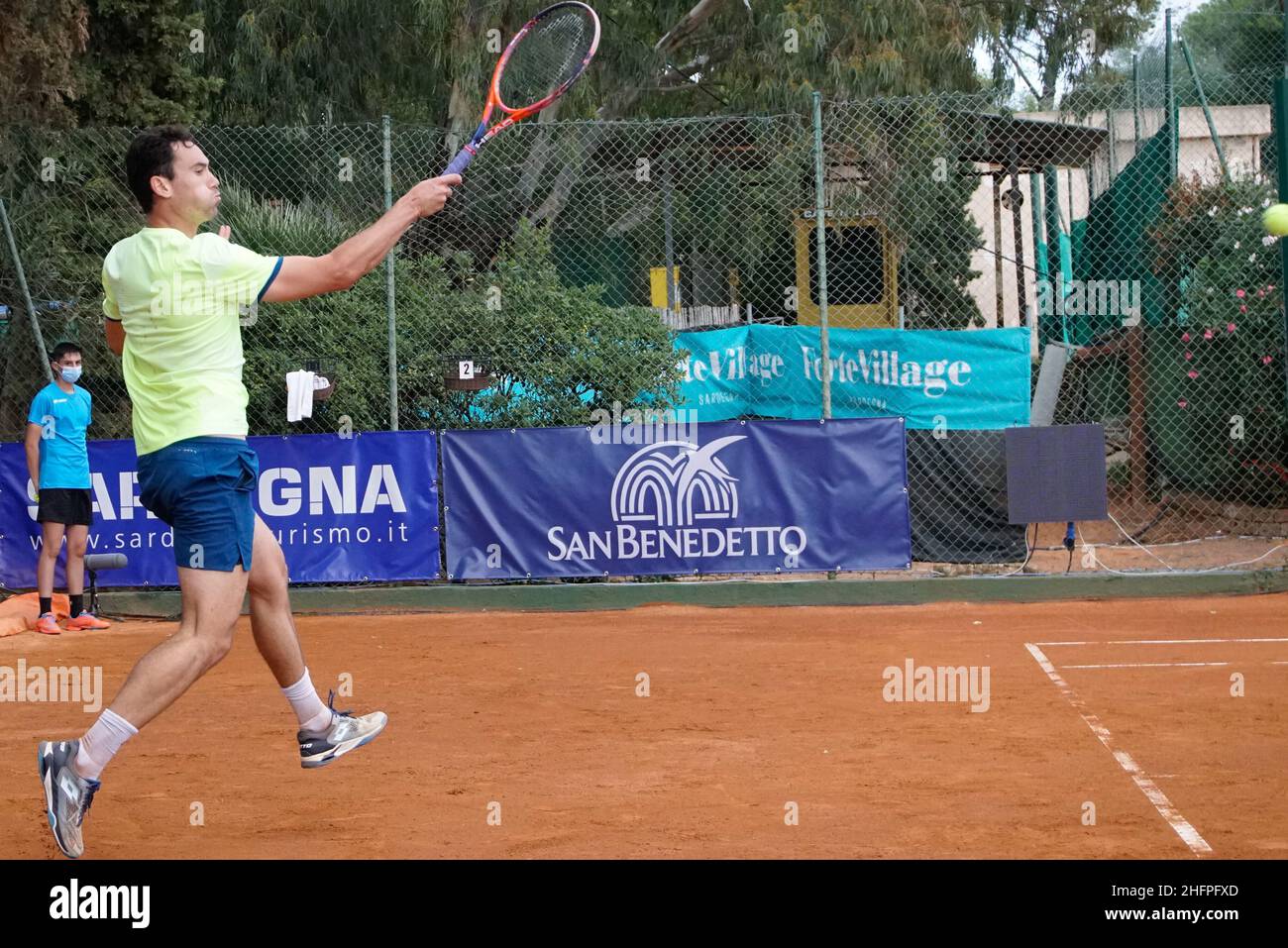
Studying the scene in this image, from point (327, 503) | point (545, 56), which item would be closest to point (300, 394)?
point (327, 503)

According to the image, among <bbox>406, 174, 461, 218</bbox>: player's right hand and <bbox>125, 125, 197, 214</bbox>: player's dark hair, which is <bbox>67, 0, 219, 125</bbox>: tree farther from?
<bbox>406, 174, 461, 218</bbox>: player's right hand

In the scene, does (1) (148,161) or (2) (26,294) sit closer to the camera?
(1) (148,161)

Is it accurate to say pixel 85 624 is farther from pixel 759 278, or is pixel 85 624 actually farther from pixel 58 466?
pixel 759 278

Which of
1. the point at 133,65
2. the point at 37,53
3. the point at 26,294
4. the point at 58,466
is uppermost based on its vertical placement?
the point at 133,65

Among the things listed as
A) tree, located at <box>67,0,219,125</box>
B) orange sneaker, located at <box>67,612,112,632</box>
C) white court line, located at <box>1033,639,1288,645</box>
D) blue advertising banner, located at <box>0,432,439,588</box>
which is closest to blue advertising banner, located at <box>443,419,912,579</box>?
blue advertising banner, located at <box>0,432,439,588</box>

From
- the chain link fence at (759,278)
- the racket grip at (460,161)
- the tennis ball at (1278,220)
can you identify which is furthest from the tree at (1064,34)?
the racket grip at (460,161)

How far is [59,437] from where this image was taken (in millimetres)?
10273

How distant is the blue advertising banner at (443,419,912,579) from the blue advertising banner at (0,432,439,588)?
26cm

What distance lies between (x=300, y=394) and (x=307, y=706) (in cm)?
600

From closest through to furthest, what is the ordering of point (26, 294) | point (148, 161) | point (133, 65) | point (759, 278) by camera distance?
point (148, 161) < point (26, 294) < point (133, 65) < point (759, 278)

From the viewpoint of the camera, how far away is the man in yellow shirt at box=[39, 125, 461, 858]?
459cm

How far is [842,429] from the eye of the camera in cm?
1111

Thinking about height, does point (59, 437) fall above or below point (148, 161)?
below

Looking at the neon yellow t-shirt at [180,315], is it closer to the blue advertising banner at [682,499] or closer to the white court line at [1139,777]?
the white court line at [1139,777]
